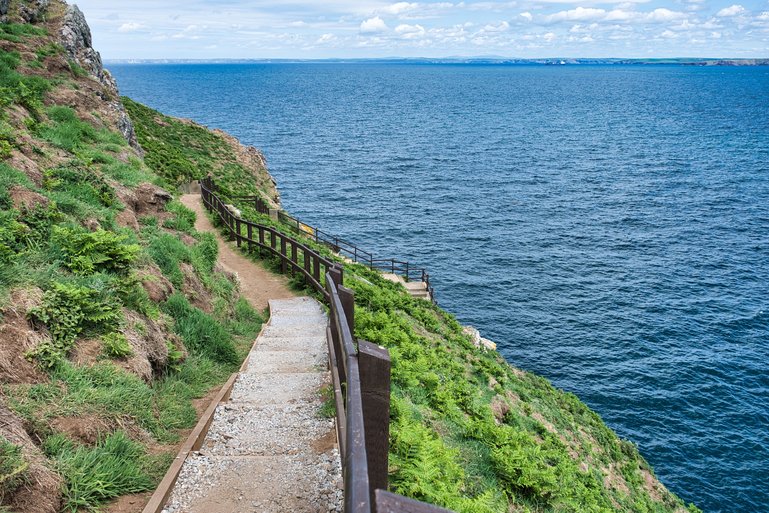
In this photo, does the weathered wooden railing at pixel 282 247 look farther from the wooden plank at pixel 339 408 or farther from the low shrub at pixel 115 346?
the low shrub at pixel 115 346

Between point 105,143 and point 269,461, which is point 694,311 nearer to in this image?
point 105,143

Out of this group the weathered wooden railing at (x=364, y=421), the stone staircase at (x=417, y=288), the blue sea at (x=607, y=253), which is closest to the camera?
the weathered wooden railing at (x=364, y=421)

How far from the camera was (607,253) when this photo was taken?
163ft

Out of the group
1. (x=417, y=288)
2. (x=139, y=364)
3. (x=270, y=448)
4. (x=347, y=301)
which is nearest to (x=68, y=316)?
(x=139, y=364)

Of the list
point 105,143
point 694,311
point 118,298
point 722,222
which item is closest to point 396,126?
point 722,222

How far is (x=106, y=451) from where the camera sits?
6.18 m

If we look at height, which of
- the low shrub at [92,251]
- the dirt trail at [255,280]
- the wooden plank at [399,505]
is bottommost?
the dirt trail at [255,280]

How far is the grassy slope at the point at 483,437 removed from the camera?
7.38 metres

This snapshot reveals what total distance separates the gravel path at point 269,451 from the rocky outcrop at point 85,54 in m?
18.8

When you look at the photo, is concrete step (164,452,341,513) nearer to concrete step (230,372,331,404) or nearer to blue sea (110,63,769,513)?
concrete step (230,372,331,404)

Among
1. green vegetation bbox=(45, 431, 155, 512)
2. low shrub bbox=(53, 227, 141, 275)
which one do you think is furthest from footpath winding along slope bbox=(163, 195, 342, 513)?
low shrub bbox=(53, 227, 141, 275)

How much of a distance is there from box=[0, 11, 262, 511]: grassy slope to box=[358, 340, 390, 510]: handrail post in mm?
2888

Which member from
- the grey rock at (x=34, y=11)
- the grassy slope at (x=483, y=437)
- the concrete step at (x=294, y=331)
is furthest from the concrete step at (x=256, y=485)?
the grey rock at (x=34, y=11)

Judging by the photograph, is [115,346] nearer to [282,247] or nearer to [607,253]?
[282,247]
